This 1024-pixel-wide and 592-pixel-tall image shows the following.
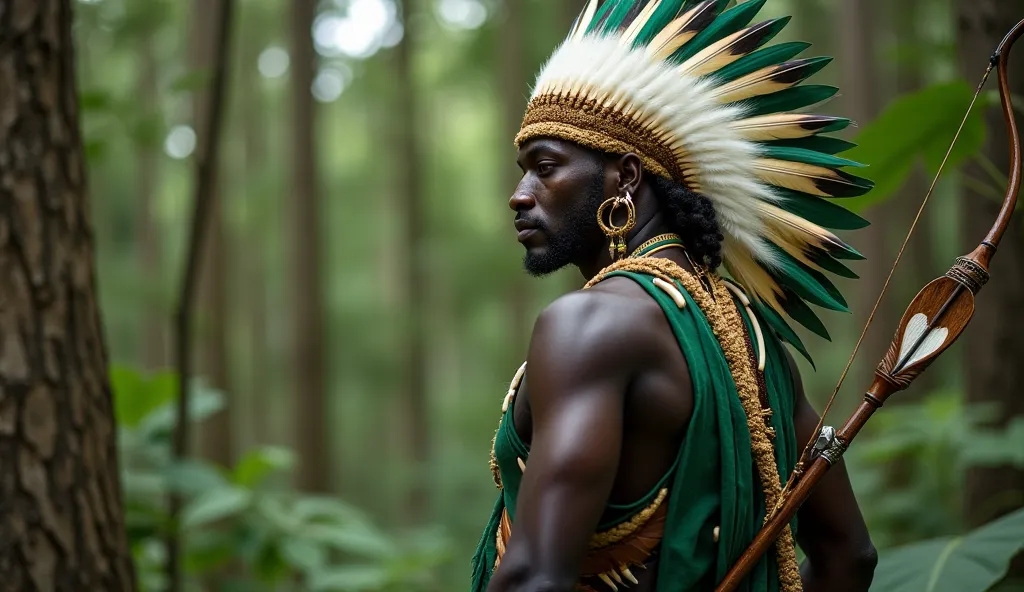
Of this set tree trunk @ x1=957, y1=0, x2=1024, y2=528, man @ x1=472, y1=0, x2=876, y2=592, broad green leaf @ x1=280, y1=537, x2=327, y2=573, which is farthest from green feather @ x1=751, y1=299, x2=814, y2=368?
broad green leaf @ x1=280, y1=537, x2=327, y2=573

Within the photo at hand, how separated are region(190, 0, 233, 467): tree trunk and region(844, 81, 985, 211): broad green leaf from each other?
6.46 m

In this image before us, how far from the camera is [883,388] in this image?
1.96 meters

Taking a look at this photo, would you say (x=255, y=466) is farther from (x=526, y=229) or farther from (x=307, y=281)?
(x=307, y=281)

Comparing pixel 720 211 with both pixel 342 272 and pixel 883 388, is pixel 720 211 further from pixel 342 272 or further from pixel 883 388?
pixel 342 272

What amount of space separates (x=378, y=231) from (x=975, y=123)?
20393 mm

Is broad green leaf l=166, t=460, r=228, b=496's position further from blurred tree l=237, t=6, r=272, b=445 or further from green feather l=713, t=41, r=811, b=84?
blurred tree l=237, t=6, r=272, b=445

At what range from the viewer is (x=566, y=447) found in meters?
1.66

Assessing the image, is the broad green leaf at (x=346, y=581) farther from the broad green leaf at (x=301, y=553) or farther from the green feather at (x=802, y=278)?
the green feather at (x=802, y=278)

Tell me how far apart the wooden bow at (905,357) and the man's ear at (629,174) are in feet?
1.86

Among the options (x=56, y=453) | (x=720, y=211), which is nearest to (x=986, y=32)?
(x=720, y=211)

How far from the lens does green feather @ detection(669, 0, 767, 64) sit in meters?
2.10

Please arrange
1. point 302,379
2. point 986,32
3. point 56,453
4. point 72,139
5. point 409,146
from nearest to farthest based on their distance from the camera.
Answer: point 56,453, point 72,139, point 986,32, point 302,379, point 409,146

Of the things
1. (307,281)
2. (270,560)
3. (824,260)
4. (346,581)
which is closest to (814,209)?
(824,260)

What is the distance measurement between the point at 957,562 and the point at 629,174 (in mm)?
1659
